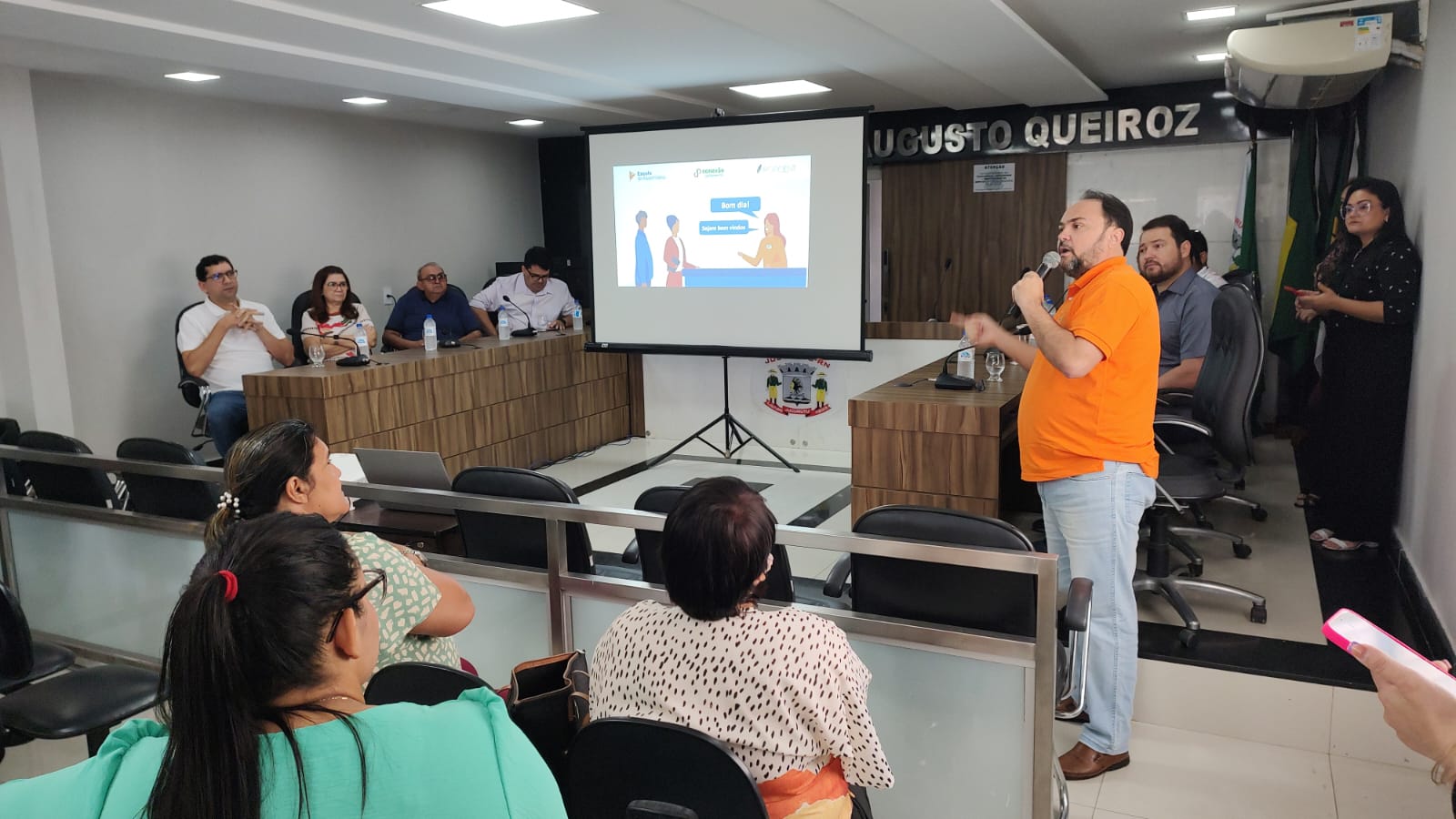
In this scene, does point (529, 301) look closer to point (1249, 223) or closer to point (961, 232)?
point (961, 232)

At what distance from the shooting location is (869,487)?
12.4ft

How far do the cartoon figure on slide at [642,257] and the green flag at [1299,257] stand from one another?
378 cm

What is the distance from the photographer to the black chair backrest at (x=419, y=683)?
4.68ft

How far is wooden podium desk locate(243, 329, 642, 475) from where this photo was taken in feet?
15.4

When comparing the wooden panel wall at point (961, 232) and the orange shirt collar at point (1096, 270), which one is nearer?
the orange shirt collar at point (1096, 270)

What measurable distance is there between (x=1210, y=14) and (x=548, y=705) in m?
4.51

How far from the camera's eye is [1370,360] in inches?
142

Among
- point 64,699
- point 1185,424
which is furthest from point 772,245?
point 64,699

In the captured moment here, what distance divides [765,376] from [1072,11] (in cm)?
279

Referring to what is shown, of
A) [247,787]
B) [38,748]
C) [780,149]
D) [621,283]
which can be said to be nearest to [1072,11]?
[780,149]

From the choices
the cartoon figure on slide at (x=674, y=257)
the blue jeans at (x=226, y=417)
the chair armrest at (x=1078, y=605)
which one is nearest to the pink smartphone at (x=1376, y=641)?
the chair armrest at (x=1078, y=605)

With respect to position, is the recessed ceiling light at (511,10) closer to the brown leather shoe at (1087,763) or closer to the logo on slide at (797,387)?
the logo on slide at (797,387)

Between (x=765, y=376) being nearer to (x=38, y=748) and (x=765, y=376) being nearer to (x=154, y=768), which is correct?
(x=38, y=748)

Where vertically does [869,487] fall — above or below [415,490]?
below
